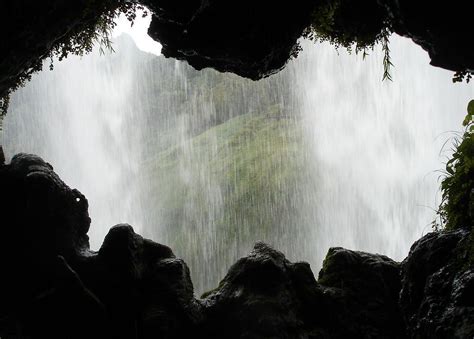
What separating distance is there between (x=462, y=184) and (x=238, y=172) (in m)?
40.5

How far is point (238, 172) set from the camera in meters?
46.7

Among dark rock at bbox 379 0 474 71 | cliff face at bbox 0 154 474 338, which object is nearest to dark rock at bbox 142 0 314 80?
dark rock at bbox 379 0 474 71

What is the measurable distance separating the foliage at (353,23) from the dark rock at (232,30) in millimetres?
261

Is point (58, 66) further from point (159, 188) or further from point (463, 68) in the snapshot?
point (463, 68)

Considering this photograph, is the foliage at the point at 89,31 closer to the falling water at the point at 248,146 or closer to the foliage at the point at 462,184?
the foliage at the point at 462,184

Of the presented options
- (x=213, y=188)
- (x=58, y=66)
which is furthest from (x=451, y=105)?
(x=58, y=66)

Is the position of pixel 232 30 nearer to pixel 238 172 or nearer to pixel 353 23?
pixel 353 23

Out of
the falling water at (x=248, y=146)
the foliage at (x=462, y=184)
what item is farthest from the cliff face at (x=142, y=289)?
the falling water at (x=248, y=146)

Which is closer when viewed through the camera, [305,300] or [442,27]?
[442,27]

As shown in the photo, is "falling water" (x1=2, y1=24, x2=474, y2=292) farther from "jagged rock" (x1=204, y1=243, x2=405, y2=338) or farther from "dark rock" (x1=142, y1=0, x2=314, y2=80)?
"dark rock" (x1=142, y1=0, x2=314, y2=80)

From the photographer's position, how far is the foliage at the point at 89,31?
758cm

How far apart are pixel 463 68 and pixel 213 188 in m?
41.9

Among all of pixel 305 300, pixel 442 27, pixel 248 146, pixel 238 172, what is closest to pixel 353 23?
pixel 442 27

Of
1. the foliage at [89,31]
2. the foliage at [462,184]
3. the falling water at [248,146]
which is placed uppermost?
the falling water at [248,146]
